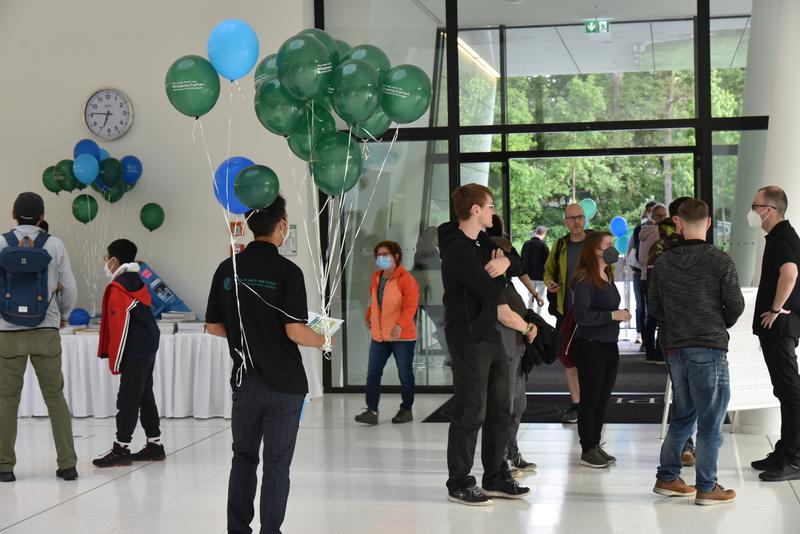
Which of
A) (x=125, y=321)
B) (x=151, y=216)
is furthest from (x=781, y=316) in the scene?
(x=151, y=216)

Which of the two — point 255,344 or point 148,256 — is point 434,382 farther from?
point 255,344

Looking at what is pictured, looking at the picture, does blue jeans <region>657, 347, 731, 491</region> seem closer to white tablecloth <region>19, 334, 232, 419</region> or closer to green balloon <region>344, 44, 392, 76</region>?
green balloon <region>344, 44, 392, 76</region>

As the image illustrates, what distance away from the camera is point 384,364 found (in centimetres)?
774

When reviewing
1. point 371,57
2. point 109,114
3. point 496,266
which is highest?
point 109,114

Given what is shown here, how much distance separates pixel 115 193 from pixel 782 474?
19.5 ft

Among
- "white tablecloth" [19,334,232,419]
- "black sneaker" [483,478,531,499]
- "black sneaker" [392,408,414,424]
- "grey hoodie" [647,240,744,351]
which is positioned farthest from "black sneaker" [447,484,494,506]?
"white tablecloth" [19,334,232,419]

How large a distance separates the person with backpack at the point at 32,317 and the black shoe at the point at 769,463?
4.06 metres

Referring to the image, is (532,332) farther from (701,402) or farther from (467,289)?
(701,402)

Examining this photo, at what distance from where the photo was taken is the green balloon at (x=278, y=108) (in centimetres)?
473

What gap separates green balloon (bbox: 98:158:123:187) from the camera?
8.71 metres

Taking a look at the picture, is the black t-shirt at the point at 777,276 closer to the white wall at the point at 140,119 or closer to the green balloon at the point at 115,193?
the white wall at the point at 140,119

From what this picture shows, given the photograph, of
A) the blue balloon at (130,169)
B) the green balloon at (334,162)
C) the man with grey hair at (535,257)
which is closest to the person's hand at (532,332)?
the green balloon at (334,162)

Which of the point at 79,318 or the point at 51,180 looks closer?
the point at 79,318

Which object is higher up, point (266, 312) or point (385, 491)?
point (266, 312)
